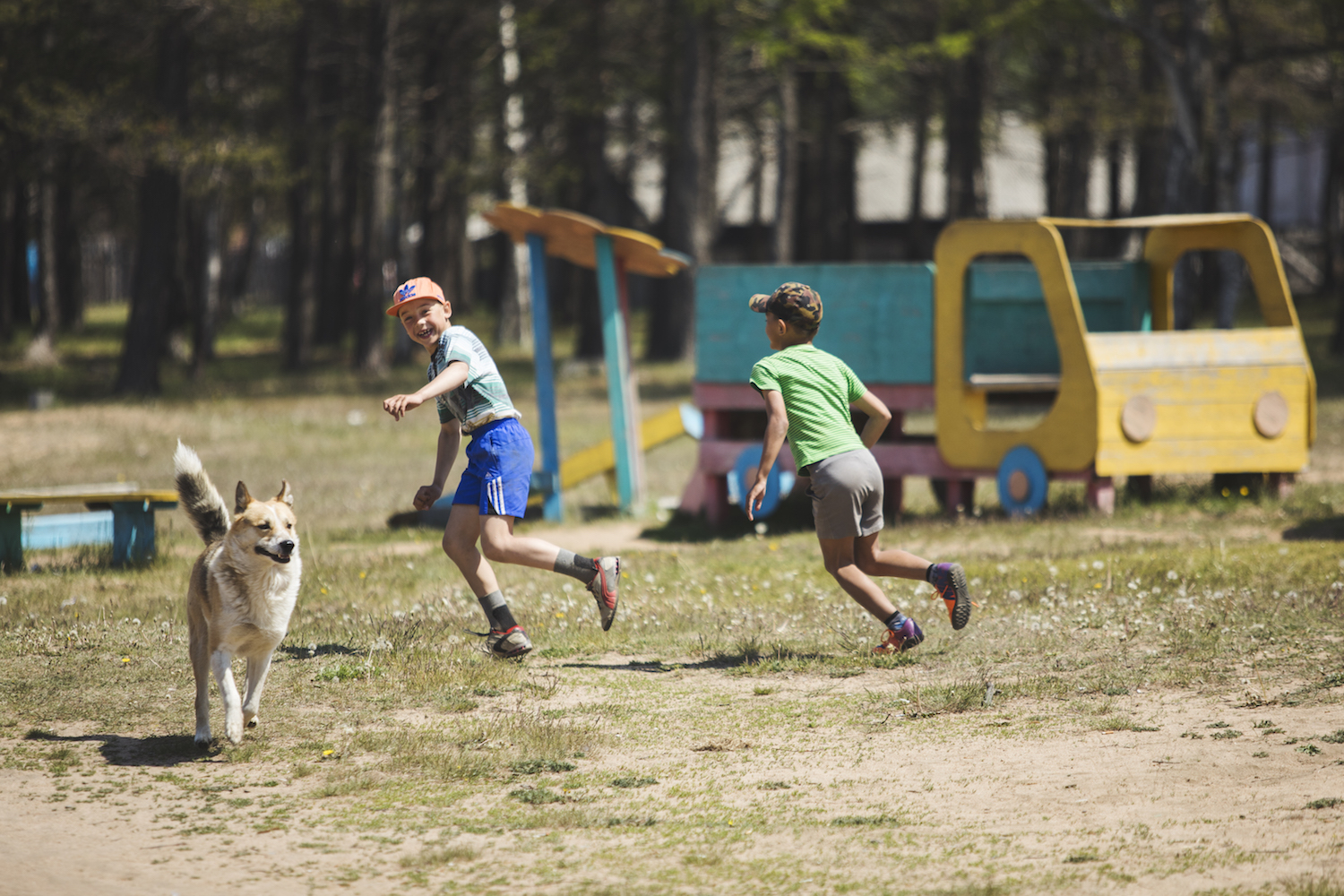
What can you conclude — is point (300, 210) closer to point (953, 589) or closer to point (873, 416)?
point (873, 416)

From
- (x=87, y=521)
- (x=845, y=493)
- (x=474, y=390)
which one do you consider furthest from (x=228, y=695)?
(x=87, y=521)

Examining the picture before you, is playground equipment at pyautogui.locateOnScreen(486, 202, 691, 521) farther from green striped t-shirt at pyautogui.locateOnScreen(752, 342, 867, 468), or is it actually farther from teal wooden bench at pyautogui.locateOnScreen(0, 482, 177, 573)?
green striped t-shirt at pyautogui.locateOnScreen(752, 342, 867, 468)

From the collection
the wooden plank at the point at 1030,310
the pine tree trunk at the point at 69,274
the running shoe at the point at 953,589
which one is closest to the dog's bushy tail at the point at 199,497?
the running shoe at the point at 953,589

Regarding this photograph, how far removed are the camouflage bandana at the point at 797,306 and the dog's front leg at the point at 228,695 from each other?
9.44 ft

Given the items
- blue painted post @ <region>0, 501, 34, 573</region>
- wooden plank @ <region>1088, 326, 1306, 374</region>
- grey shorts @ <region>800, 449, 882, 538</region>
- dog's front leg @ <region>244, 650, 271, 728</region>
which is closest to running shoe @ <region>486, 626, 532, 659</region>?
dog's front leg @ <region>244, 650, 271, 728</region>

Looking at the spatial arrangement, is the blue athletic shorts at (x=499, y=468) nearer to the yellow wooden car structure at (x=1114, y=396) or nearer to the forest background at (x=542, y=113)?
the yellow wooden car structure at (x=1114, y=396)

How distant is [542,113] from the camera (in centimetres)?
3028

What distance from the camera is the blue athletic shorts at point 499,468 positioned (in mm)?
6434

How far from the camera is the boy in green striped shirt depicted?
6.27 meters

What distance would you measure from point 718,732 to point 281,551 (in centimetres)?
192

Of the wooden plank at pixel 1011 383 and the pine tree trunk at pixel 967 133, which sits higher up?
the pine tree trunk at pixel 967 133

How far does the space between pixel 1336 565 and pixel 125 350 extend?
2055 centimetres

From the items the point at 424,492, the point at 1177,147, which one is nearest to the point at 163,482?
the point at 424,492

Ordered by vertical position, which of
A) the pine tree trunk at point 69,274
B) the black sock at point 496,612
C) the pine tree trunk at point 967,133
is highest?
the pine tree trunk at point 967,133
